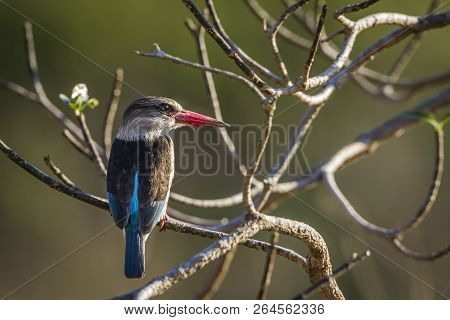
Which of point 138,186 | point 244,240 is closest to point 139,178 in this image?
point 138,186

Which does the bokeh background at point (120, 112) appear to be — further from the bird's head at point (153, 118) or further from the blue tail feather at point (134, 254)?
the blue tail feather at point (134, 254)

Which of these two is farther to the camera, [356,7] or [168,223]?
[168,223]

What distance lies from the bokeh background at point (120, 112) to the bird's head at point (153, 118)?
230 centimetres

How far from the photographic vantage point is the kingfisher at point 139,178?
10.9ft

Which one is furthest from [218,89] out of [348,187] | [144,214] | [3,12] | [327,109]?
[144,214]

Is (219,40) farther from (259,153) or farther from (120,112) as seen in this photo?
(120,112)

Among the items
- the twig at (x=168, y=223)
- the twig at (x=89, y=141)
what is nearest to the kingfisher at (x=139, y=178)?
the twig at (x=89, y=141)

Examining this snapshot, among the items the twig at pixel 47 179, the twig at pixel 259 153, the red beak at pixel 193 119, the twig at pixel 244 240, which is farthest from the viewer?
the red beak at pixel 193 119

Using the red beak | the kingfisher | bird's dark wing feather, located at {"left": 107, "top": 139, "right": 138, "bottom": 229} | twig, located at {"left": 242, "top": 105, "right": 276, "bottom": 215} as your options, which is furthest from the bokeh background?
twig, located at {"left": 242, "top": 105, "right": 276, "bottom": 215}

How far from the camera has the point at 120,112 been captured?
6.87m

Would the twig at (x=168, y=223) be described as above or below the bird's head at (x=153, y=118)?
below

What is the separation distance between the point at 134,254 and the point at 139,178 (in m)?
0.45

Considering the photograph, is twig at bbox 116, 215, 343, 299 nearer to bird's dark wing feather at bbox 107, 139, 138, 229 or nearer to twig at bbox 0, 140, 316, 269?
twig at bbox 0, 140, 316, 269

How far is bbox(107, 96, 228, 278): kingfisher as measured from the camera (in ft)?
10.9
